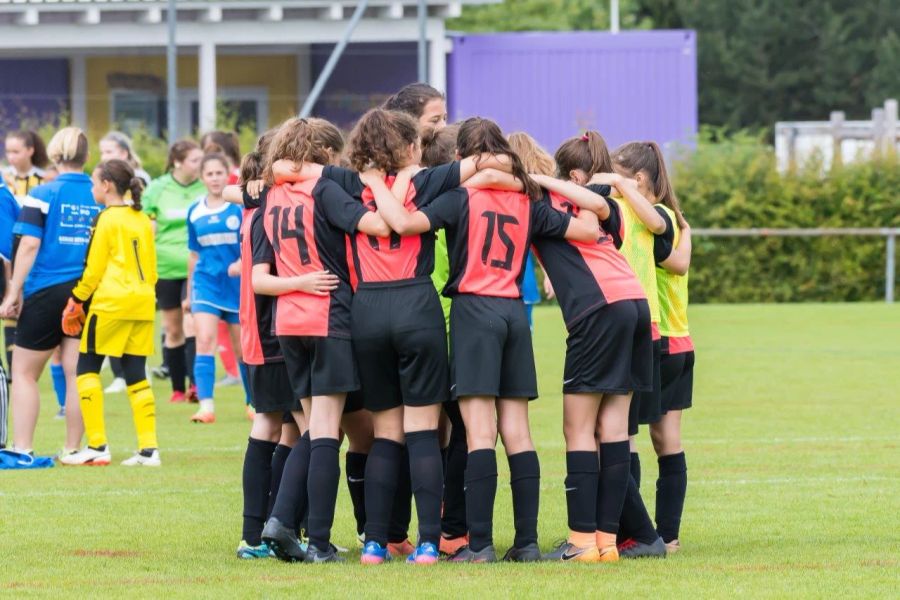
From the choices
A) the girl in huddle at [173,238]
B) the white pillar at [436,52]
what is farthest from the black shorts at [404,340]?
the white pillar at [436,52]

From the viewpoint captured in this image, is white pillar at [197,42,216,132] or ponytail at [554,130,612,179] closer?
ponytail at [554,130,612,179]

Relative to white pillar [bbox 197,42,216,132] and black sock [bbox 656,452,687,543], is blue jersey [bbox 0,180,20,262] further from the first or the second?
white pillar [bbox 197,42,216,132]

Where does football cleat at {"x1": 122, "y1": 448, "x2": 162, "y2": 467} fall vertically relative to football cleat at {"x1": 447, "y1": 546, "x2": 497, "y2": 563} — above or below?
below

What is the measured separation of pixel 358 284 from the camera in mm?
6637

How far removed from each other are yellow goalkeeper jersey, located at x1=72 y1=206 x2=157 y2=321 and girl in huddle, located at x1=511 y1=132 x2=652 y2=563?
3.50 m

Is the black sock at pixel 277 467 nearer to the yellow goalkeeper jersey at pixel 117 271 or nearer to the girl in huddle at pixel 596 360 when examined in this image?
the girl in huddle at pixel 596 360

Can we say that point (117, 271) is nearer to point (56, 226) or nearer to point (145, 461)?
point (56, 226)

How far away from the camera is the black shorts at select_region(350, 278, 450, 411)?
6535 mm

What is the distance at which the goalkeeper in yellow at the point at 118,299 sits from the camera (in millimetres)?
9547

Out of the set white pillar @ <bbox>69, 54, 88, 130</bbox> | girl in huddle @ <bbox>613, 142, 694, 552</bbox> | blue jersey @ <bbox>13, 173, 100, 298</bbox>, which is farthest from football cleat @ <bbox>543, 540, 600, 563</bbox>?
white pillar @ <bbox>69, 54, 88, 130</bbox>

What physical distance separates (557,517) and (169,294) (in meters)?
6.04

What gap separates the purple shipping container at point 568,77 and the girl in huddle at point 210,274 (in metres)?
17.8

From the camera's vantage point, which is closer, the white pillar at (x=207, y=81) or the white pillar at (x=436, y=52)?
the white pillar at (x=207, y=81)

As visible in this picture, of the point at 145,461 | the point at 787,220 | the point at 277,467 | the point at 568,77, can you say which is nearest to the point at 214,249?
the point at 145,461
